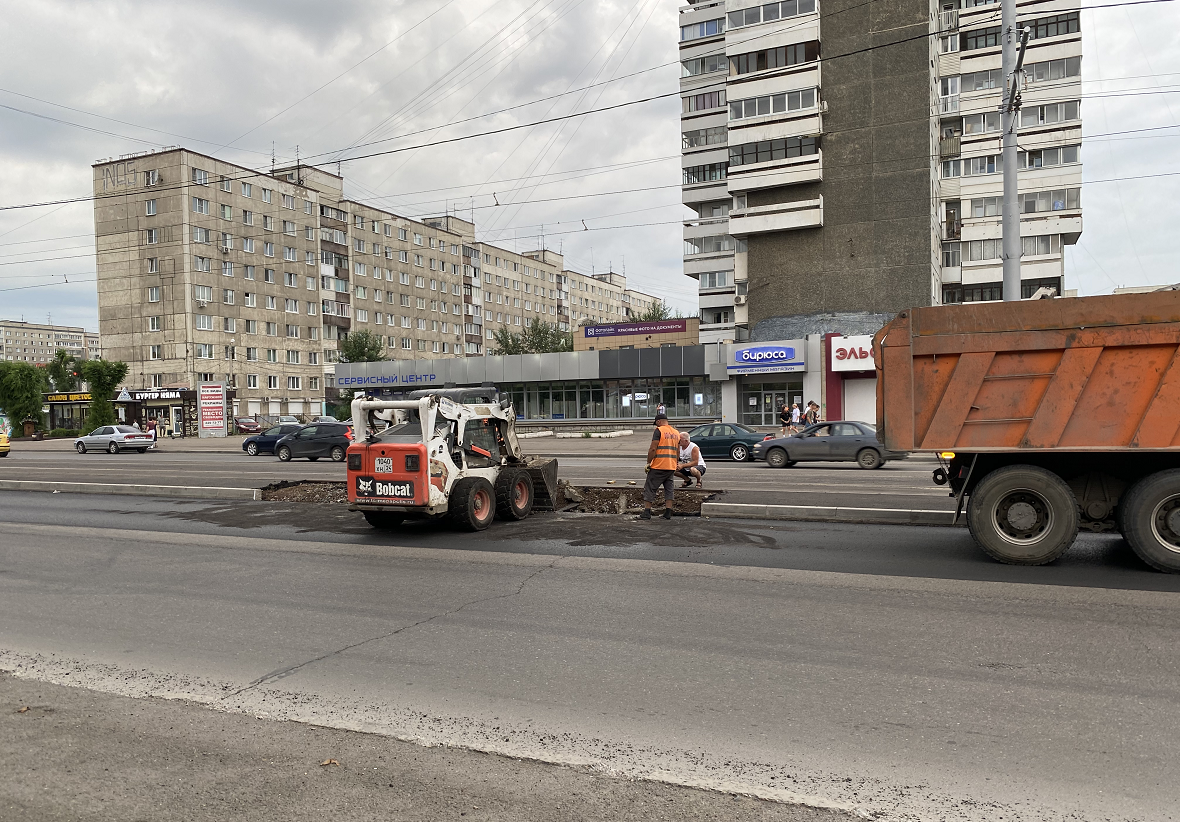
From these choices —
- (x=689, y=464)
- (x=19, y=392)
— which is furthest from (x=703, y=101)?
(x=19, y=392)

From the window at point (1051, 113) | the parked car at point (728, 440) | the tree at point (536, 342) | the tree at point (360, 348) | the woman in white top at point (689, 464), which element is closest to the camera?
the woman in white top at point (689, 464)

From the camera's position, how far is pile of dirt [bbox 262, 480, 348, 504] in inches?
638

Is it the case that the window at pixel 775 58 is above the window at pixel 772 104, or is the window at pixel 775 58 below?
above

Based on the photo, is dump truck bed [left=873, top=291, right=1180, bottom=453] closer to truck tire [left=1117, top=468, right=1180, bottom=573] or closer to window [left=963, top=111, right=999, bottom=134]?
truck tire [left=1117, top=468, right=1180, bottom=573]

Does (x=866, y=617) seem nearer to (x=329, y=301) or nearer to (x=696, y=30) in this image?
(x=696, y=30)

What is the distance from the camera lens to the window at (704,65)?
2586 inches

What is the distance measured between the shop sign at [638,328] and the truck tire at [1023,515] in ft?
170

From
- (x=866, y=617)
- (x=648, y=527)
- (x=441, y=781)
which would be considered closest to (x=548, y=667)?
(x=441, y=781)

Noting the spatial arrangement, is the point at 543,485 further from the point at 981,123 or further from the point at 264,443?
the point at 981,123

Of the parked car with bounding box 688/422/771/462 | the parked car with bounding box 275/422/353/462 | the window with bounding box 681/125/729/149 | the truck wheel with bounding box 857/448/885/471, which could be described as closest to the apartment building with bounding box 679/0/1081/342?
the window with bounding box 681/125/729/149

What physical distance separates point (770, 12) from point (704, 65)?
61.1 ft

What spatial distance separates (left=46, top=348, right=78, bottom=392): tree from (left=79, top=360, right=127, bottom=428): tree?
22.8 metres

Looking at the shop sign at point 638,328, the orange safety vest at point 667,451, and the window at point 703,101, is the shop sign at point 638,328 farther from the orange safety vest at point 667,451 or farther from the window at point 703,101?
the orange safety vest at point 667,451

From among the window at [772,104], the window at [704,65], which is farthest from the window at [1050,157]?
the window at [704,65]
